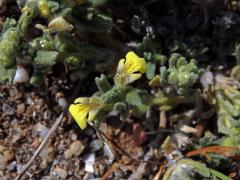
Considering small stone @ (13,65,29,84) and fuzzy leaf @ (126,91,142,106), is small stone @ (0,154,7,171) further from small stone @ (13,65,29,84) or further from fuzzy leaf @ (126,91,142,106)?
fuzzy leaf @ (126,91,142,106)

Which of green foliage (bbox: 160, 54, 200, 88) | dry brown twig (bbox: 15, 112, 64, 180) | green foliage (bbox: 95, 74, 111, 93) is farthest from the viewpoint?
dry brown twig (bbox: 15, 112, 64, 180)

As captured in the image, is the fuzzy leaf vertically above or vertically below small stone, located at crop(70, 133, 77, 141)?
above

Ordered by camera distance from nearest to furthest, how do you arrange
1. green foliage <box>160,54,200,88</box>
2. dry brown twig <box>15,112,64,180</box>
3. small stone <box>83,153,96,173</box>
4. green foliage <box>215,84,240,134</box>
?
1. green foliage <box>160,54,200,88</box>
2. dry brown twig <box>15,112,64,180</box>
3. green foliage <box>215,84,240,134</box>
4. small stone <box>83,153,96,173</box>

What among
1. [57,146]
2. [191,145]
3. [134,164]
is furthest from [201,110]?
[57,146]

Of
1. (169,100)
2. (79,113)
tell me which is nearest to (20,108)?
(79,113)

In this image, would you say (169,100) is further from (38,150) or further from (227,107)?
(38,150)

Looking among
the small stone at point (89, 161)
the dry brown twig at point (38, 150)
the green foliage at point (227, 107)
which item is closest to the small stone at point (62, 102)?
the dry brown twig at point (38, 150)

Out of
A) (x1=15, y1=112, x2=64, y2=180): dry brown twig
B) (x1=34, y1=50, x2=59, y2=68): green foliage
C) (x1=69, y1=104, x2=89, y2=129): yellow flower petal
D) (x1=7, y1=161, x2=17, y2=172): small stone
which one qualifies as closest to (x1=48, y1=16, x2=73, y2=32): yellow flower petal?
(x1=34, y1=50, x2=59, y2=68): green foliage
